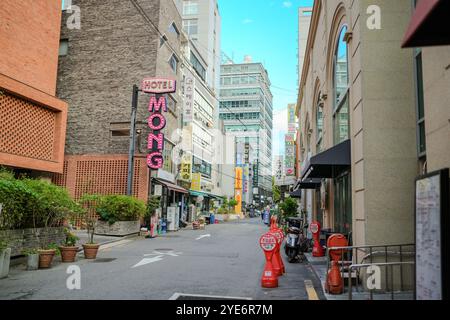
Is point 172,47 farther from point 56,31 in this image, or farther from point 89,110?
point 56,31

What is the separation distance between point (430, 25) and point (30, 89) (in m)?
18.6

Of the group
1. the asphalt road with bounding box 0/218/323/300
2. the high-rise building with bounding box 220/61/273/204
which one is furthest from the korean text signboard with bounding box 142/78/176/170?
the high-rise building with bounding box 220/61/273/204

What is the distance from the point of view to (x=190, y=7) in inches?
2586

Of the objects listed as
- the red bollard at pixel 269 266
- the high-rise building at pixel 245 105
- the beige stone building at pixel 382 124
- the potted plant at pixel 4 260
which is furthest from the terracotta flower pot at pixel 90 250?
the high-rise building at pixel 245 105

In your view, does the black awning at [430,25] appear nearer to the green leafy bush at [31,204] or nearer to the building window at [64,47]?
the green leafy bush at [31,204]

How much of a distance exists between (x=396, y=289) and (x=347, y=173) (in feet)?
15.9

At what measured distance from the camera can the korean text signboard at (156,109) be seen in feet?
83.9

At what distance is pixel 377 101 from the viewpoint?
8.42m

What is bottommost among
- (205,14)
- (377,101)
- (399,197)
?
(399,197)

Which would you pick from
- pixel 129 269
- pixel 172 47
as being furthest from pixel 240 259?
pixel 172 47

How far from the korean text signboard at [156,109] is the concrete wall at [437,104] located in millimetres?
20580

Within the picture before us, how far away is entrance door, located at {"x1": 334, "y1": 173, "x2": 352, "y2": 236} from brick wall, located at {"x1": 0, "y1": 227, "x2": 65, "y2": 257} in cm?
889

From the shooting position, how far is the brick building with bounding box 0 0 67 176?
17.8m

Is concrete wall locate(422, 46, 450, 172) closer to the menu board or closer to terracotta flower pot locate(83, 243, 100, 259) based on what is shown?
the menu board
